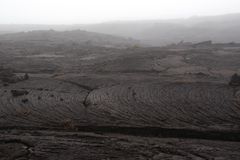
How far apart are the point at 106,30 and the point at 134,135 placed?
103m

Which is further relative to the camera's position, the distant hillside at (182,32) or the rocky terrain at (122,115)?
the distant hillside at (182,32)

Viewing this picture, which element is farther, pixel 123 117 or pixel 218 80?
pixel 218 80

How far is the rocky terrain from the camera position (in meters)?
10.8

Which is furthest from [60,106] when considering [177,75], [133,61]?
[133,61]

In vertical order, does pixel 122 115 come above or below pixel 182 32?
below

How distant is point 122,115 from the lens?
46.2ft

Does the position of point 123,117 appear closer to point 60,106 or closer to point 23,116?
point 60,106

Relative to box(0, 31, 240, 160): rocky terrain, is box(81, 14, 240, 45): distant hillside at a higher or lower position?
higher

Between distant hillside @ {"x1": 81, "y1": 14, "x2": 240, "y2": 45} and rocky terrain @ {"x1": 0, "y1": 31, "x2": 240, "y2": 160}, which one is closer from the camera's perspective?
rocky terrain @ {"x1": 0, "y1": 31, "x2": 240, "y2": 160}

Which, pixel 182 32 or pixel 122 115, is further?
pixel 182 32

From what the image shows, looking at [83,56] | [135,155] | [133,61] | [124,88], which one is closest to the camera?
[135,155]

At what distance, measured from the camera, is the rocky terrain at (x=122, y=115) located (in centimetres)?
1076

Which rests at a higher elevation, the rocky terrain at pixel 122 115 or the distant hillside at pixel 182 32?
the distant hillside at pixel 182 32

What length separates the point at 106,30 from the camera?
113875 millimetres
